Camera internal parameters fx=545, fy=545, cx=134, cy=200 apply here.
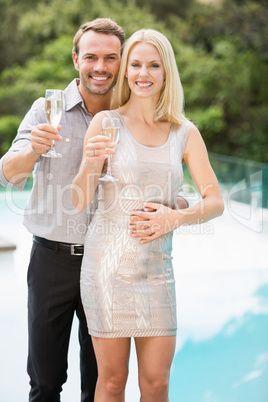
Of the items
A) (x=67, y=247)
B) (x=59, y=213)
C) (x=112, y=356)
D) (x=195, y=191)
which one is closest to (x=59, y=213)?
(x=59, y=213)

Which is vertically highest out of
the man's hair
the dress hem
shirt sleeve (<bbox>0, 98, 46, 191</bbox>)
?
the man's hair

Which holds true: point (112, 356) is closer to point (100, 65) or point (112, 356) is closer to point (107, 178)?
point (107, 178)

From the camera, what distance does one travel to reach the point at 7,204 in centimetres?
872

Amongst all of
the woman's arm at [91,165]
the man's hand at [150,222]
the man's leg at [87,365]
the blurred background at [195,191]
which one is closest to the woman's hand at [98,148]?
the woman's arm at [91,165]

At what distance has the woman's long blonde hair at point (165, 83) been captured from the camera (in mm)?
2291

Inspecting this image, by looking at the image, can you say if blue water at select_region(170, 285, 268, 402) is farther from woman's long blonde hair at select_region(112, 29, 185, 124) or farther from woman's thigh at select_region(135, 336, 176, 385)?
woman's long blonde hair at select_region(112, 29, 185, 124)

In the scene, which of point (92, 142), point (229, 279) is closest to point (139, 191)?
point (92, 142)

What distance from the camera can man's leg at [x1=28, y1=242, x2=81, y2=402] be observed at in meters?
2.48

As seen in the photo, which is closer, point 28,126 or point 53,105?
point 53,105

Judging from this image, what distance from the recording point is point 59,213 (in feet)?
7.96

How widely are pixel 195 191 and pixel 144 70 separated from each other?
607 centimetres

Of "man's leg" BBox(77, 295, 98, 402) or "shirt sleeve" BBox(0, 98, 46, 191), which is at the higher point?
"shirt sleeve" BBox(0, 98, 46, 191)

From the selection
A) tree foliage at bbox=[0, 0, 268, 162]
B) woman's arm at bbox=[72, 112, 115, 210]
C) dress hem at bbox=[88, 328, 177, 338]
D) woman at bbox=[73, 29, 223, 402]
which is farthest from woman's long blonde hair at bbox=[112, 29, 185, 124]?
tree foliage at bbox=[0, 0, 268, 162]

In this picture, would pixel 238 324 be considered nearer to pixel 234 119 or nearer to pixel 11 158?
pixel 11 158
